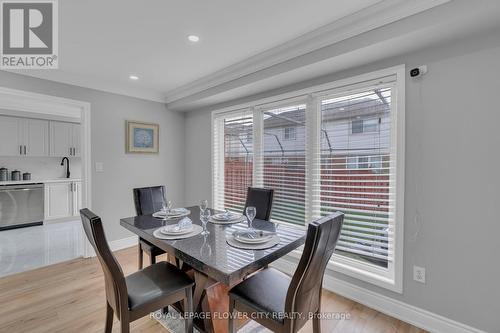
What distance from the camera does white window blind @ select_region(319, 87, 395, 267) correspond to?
2.11 metres

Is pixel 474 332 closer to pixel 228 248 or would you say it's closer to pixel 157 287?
pixel 228 248

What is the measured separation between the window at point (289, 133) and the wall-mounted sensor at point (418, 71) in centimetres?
123

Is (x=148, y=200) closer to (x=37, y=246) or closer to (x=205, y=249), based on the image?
(x=205, y=249)

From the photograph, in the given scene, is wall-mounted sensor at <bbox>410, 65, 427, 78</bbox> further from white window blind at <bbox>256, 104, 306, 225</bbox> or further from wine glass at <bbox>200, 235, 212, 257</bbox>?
wine glass at <bbox>200, 235, 212, 257</bbox>

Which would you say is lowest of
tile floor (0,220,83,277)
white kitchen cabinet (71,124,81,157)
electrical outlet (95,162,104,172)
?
tile floor (0,220,83,277)

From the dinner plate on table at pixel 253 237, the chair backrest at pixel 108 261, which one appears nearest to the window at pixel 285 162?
the dinner plate on table at pixel 253 237

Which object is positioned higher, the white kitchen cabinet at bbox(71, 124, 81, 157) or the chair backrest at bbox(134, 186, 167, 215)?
the white kitchen cabinet at bbox(71, 124, 81, 157)

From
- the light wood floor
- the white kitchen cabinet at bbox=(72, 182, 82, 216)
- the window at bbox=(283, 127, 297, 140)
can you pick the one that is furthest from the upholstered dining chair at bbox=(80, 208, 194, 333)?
the white kitchen cabinet at bbox=(72, 182, 82, 216)

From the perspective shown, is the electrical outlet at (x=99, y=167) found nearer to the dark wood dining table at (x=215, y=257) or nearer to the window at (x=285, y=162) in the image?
the dark wood dining table at (x=215, y=257)

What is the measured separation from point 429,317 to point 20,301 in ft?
11.7

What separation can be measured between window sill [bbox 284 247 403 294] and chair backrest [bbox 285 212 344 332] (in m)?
1.02

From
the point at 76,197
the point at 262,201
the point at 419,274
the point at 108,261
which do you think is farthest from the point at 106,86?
the point at 419,274

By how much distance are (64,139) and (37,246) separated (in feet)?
8.60

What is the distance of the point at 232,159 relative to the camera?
3609 mm
